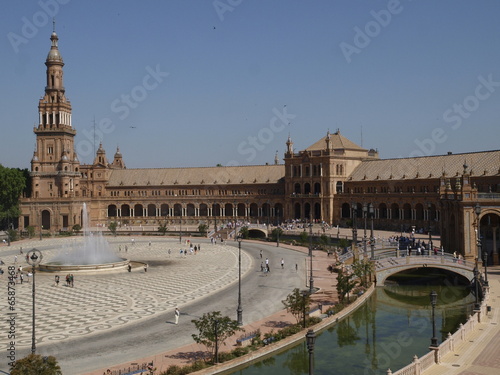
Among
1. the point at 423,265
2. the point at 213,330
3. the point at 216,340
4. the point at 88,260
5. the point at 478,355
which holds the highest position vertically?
the point at 423,265

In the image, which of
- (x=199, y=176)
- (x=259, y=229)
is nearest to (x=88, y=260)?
(x=259, y=229)

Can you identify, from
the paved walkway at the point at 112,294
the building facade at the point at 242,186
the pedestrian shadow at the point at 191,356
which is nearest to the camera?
the pedestrian shadow at the point at 191,356

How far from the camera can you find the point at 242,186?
420 ft

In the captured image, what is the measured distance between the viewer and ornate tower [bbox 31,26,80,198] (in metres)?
121

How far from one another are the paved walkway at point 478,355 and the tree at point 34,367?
17664 millimetres

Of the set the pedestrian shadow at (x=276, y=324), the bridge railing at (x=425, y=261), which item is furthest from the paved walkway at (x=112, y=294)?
the bridge railing at (x=425, y=261)

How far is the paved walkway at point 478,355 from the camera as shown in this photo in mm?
27156

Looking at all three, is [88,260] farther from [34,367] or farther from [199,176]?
[199,176]

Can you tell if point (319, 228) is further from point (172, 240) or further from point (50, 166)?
point (50, 166)

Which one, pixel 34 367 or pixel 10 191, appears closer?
pixel 34 367

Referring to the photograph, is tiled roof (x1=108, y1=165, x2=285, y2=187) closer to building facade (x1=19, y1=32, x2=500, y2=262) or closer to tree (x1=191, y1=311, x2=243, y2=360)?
building facade (x1=19, y1=32, x2=500, y2=262)

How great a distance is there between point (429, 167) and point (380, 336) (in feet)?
212

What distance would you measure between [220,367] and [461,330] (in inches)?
563

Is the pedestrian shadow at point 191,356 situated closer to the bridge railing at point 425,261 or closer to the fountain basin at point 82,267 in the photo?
the bridge railing at point 425,261
